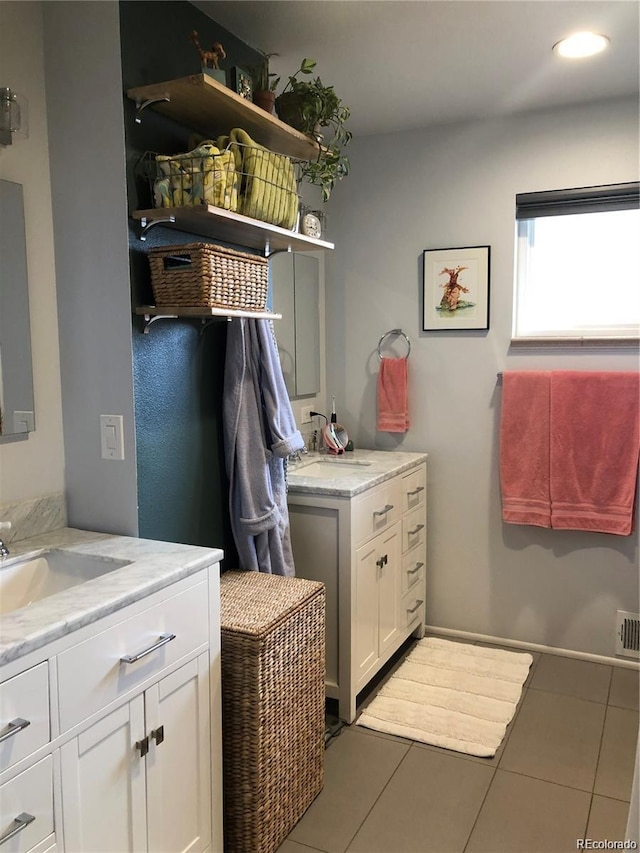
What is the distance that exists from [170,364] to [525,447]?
1768mm

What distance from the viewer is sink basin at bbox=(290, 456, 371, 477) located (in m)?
3.05

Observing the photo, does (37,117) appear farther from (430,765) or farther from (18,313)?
(430,765)

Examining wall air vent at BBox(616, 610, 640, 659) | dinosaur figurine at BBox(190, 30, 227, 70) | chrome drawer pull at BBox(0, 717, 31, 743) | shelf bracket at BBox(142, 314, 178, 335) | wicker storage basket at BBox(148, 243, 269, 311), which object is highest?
dinosaur figurine at BBox(190, 30, 227, 70)

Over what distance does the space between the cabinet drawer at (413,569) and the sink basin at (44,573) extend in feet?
5.41

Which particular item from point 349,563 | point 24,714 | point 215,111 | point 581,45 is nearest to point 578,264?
point 581,45

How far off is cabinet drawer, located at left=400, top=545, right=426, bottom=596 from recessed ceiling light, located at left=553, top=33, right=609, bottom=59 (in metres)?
2.08

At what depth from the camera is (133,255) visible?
1.91 metres

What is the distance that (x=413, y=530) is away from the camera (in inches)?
127

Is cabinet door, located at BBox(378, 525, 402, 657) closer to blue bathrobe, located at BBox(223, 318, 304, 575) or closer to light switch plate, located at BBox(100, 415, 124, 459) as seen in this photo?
blue bathrobe, located at BBox(223, 318, 304, 575)

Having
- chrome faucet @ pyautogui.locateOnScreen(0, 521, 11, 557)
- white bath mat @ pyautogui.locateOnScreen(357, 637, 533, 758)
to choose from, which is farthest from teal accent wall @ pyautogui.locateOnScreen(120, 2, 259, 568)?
white bath mat @ pyautogui.locateOnScreen(357, 637, 533, 758)

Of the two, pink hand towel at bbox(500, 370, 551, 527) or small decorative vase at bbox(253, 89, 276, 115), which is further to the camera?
pink hand towel at bbox(500, 370, 551, 527)

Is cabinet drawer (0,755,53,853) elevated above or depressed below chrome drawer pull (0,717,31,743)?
below

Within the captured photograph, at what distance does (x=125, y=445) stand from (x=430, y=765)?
59.8 inches

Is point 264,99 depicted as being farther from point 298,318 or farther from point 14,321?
point 298,318
